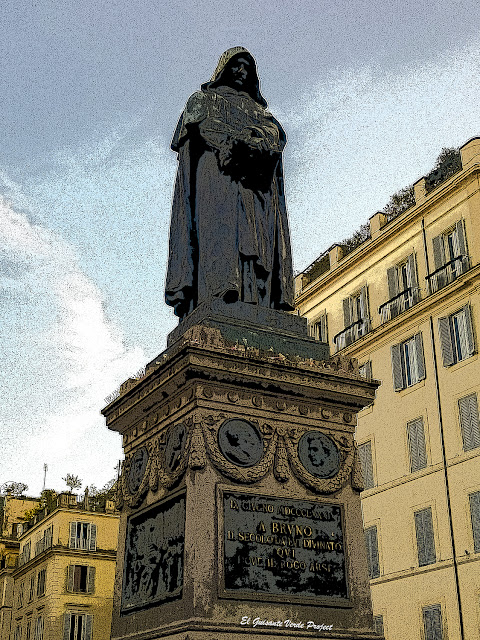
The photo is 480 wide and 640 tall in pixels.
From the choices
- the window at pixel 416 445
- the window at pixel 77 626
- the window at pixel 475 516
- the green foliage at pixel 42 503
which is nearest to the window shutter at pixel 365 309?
the window at pixel 416 445

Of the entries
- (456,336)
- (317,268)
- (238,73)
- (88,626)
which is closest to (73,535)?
(88,626)

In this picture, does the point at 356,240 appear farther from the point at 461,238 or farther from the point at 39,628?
the point at 39,628

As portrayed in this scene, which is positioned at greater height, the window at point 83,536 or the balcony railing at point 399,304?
the balcony railing at point 399,304

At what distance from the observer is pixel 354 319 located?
33375 millimetres

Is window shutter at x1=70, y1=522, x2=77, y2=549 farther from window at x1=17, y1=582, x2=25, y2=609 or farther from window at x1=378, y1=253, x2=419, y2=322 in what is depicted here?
window at x1=378, y1=253, x2=419, y2=322

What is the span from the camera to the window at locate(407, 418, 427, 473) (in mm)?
27750

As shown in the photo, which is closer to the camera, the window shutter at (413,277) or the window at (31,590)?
the window shutter at (413,277)

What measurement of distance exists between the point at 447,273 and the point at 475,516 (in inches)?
344

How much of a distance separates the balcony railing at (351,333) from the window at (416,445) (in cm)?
506

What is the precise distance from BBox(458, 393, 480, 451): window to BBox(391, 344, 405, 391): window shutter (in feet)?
10.7

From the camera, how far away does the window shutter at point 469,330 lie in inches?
1043

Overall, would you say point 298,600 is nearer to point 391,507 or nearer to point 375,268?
point 391,507

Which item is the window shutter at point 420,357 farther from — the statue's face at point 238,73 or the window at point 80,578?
the window at point 80,578

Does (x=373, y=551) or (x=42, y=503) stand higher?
(x=42, y=503)
